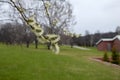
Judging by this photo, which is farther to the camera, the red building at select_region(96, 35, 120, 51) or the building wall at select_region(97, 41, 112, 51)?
the building wall at select_region(97, 41, 112, 51)

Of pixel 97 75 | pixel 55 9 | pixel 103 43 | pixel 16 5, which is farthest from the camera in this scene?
pixel 103 43

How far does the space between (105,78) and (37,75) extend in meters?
3.40

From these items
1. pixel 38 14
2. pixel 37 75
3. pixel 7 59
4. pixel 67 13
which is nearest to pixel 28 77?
pixel 37 75

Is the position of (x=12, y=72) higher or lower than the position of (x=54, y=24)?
lower

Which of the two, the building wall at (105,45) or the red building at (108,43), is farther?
the building wall at (105,45)

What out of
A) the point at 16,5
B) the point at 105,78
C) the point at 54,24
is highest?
the point at 16,5

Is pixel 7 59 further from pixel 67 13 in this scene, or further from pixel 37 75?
pixel 67 13

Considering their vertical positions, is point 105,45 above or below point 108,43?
below

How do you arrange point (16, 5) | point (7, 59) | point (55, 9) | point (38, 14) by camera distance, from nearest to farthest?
point (16, 5)
point (38, 14)
point (55, 9)
point (7, 59)

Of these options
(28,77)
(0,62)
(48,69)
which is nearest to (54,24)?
(28,77)

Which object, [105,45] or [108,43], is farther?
[105,45]

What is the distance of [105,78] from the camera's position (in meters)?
14.5

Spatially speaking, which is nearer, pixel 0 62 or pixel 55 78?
pixel 55 78

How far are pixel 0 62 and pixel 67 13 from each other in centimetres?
1103
